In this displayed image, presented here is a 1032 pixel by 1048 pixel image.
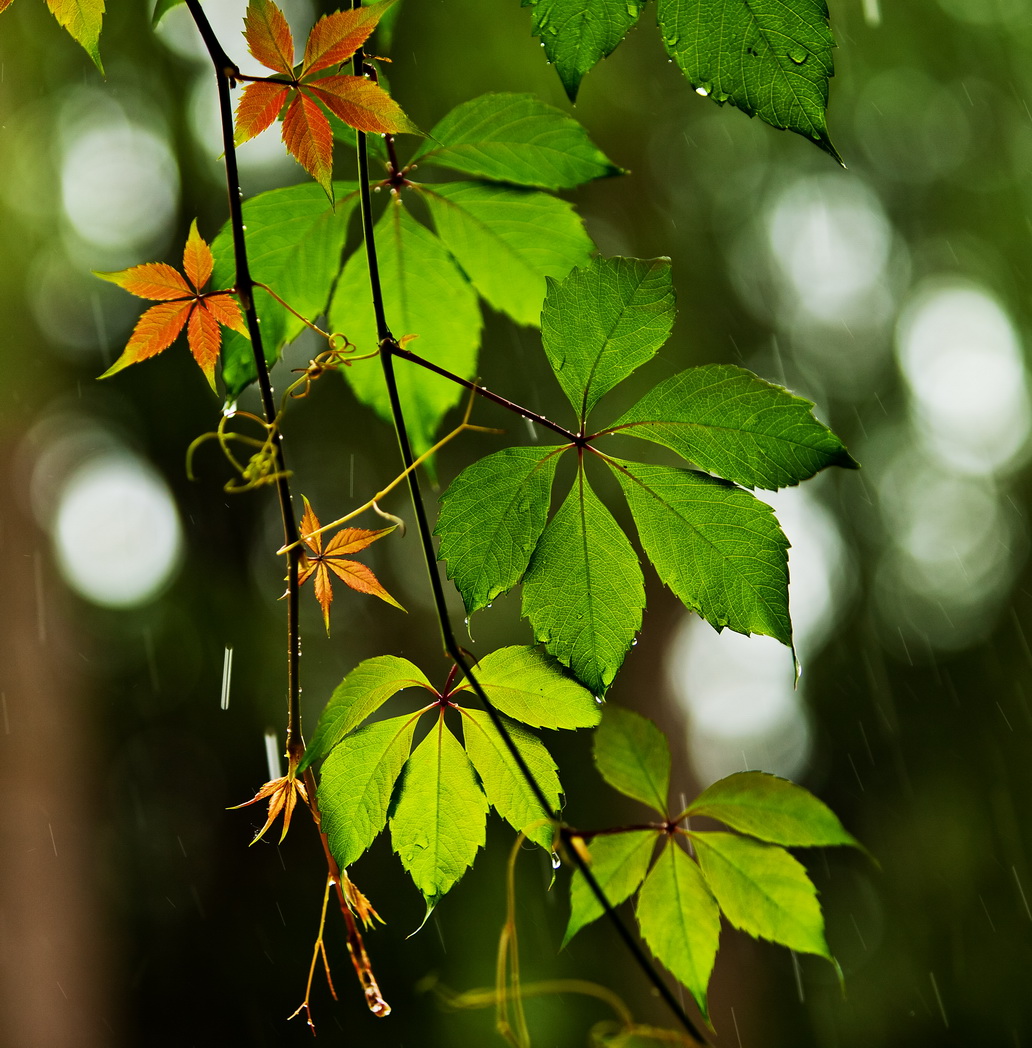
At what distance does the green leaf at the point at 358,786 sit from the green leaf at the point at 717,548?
191 mm

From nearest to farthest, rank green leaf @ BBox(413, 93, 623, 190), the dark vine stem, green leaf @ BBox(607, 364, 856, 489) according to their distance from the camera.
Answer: the dark vine stem → green leaf @ BBox(607, 364, 856, 489) → green leaf @ BBox(413, 93, 623, 190)

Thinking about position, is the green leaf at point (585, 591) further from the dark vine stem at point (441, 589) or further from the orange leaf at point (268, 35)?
the orange leaf at point (268, 35)

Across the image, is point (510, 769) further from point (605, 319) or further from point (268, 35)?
point (268, 35)

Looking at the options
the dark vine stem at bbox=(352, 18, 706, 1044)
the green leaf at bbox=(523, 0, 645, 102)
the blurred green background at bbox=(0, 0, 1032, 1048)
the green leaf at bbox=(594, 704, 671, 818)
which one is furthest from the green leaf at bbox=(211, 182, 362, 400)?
the blurred green background at bbox=(0, 0, 1032, 1048)

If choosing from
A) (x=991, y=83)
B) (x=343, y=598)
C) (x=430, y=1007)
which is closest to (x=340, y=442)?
(x=343, y=598)

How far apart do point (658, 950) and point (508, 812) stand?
12cm

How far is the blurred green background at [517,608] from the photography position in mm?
5457

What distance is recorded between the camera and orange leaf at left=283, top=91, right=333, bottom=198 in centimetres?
53

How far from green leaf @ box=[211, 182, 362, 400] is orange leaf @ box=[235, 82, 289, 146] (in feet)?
0.56

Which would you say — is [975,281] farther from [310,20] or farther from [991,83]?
[310,20]

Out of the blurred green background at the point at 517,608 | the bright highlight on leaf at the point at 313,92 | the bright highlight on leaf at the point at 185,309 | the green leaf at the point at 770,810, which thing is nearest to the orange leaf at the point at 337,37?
the bright highlight on leaf at the point at 313,92

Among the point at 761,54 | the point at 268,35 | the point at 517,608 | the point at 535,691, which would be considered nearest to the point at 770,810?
the point at 535,691

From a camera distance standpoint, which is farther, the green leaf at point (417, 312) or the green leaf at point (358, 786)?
the green leaf at point (417, 312)

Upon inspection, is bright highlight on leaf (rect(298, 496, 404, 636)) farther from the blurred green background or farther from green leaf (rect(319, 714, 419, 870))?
the blurred green background
